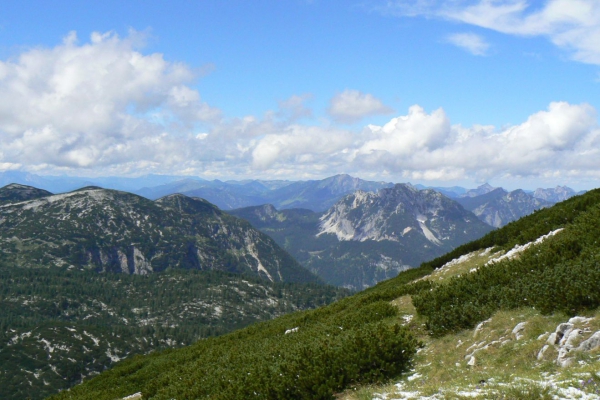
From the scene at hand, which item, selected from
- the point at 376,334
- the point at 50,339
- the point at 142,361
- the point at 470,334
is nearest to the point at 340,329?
the point at 376,334

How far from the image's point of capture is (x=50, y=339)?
191000mm

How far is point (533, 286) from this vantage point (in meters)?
13.8

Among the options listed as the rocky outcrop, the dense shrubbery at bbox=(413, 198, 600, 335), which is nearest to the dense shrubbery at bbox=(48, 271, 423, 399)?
the dense shrubbery at bbox=(413, 198, 600, 335)

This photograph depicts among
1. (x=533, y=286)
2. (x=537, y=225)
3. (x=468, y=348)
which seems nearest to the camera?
(x=468, y=348)

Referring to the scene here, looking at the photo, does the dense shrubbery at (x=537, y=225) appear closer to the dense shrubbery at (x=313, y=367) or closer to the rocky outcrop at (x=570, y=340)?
the dense shrubbery at (x=313, y=367)

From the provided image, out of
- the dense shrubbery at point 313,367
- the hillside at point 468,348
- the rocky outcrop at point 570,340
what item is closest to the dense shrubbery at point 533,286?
the hillside at point 468,348

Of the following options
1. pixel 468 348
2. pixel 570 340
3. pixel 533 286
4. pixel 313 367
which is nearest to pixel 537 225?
pixel 533 286

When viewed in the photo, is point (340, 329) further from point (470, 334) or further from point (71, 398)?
point (71, 398)

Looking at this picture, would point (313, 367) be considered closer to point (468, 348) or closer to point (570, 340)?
point (468, 348)

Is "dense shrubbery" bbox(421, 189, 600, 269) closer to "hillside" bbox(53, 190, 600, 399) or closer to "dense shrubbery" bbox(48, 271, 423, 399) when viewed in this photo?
"hillside" bbox(53, 190, 600, 399)

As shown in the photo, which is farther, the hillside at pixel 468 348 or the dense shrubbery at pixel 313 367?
the dense shrubbery at pixel 313 367

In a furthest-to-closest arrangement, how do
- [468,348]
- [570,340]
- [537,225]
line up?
[537,225], [468,348], [570,340]

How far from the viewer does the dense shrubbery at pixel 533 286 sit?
11.9 meters

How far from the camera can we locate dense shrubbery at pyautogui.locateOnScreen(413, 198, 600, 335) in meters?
11.9
